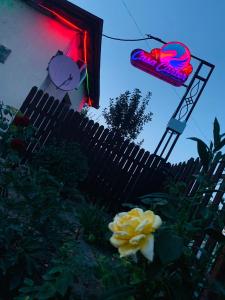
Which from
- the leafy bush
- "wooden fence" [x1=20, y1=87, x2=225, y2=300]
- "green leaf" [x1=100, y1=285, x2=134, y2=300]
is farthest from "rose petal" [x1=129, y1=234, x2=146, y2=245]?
"wooden fence" [x1=20, y1=87, x2=225, y2=300]

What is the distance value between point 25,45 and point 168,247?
9412 mm

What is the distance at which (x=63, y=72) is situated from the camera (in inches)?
392

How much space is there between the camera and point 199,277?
5.36ft

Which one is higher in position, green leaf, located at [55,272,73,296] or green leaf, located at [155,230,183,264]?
green leaf, located at [155,230,183,264]

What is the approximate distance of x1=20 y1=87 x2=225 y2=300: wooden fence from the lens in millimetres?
7993

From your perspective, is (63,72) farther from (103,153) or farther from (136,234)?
(136,234)

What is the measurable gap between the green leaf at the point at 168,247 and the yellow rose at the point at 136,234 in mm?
84

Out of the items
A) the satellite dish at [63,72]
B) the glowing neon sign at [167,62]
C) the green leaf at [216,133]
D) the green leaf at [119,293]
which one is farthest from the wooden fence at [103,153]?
the green leaf at [119,293]

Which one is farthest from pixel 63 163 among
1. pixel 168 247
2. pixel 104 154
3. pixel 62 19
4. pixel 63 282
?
pixel 62 19

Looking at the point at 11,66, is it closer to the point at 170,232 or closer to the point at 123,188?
the point at 123,188

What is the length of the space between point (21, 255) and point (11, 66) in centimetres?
830

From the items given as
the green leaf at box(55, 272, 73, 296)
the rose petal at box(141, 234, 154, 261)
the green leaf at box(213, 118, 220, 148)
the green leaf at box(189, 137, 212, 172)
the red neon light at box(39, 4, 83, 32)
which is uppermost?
the red neon light at box(39, 4, 83, 32)

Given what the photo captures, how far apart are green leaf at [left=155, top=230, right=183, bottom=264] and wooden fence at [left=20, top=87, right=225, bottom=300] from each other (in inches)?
257

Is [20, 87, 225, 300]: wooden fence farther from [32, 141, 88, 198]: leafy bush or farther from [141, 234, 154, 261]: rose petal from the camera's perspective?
[141, 234, 154, 261]: rose petal
